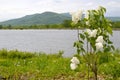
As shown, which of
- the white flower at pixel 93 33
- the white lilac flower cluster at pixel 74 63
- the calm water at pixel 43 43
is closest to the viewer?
the white flower at pixel 93 33

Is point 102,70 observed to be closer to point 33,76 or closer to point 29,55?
point 33,76

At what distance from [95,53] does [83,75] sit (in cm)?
347

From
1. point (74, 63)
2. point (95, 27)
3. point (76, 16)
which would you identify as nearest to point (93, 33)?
point (95, 27)

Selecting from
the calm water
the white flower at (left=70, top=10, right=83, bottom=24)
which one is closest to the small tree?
the white flower at (left=70, top=10, right=83, bottom=24)

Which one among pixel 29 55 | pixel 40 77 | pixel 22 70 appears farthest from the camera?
pixel 29 55

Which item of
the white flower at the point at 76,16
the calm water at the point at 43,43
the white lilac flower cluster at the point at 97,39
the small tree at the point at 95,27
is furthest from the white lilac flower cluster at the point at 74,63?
the calm water at the point at 43,43

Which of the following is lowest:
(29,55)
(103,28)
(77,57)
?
(29,55)

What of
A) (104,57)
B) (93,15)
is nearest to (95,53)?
(104,57)

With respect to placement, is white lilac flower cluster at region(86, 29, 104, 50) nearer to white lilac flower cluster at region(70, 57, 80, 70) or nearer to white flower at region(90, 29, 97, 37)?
white flower at region(90, 29, 97, 37)

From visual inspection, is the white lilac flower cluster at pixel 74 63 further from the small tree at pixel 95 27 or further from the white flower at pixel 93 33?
the white flower at pixel 93 33

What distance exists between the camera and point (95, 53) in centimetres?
746

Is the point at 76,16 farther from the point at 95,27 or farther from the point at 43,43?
the point at 43,43

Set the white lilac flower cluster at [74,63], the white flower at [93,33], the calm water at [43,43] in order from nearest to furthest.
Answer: the white flower at [93,33] → the white lilac flower cluster at [74,63] → the calm water at [43,43]

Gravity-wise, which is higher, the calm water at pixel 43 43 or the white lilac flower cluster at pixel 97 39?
the white lilac flower cluster at pixel 97 39
